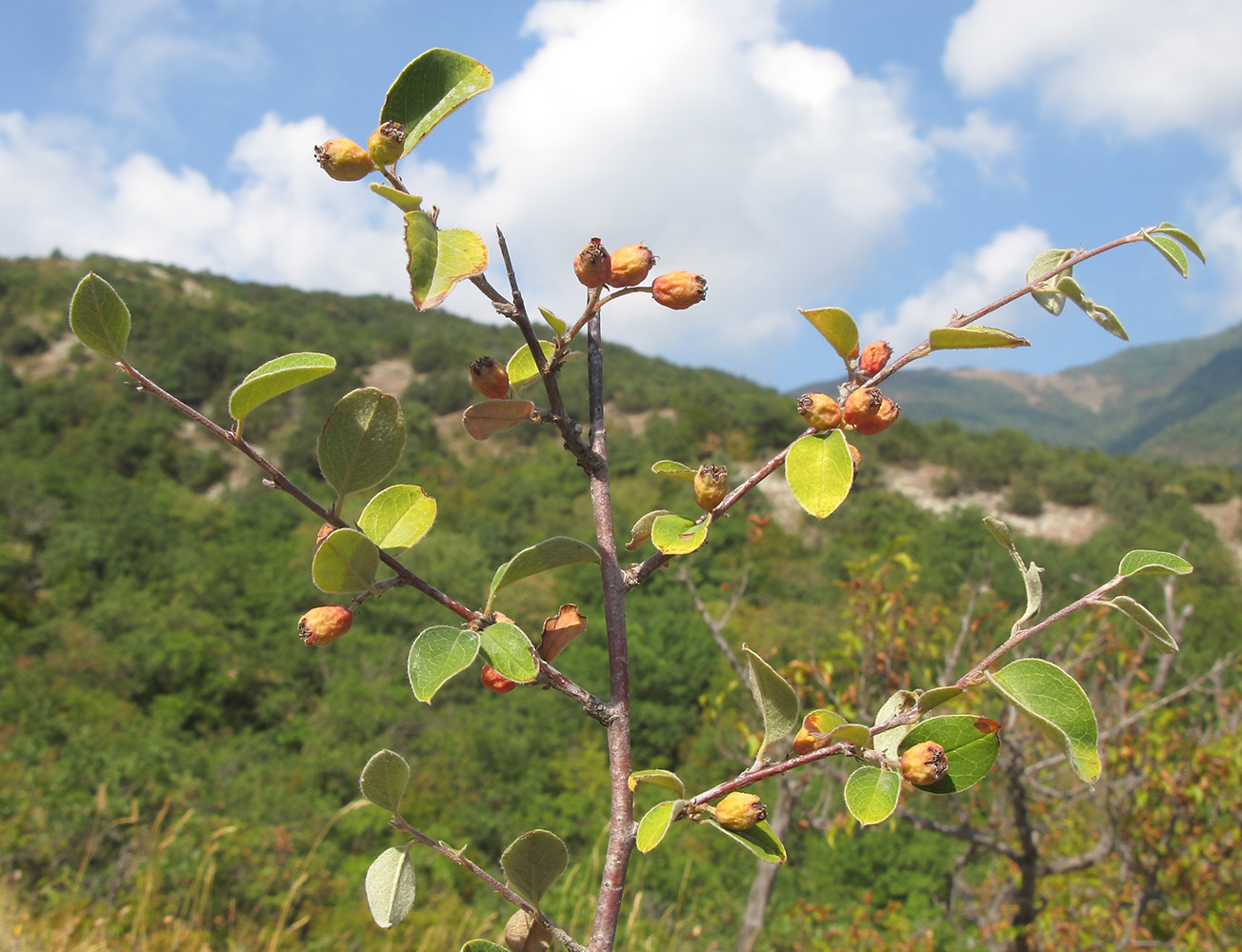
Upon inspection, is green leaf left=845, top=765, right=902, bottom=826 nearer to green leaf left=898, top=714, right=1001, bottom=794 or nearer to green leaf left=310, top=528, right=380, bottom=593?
green leaf left=898, top=714, right=1001, bottom=794

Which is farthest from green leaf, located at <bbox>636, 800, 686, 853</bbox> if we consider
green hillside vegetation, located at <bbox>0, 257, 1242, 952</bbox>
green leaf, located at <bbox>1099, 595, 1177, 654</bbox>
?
green hillside vegetation, located at <bbox>0, 257, 1242, 952</bbox>

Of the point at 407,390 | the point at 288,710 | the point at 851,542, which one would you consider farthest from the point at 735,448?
the point at 288,710

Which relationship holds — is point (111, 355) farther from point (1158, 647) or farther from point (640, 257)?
point (1158, 647)

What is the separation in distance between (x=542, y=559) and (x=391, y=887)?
0.30 metres

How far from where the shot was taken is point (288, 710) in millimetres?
20406

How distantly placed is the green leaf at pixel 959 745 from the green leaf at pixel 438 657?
328mm

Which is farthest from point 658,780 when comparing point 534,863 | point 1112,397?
point 1112,397

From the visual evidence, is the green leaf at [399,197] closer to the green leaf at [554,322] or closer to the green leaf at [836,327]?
the green leaf at [554,322]

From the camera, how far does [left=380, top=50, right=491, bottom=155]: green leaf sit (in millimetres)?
559

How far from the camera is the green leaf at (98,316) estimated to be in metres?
0.52

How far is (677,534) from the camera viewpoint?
633mm

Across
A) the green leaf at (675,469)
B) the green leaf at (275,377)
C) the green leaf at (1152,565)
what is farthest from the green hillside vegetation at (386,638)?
the green leaf at (275,377)

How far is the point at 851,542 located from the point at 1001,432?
1354 cm

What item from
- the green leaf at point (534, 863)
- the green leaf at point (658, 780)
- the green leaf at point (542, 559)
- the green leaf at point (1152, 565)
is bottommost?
the green leaf at point (534, 863)
